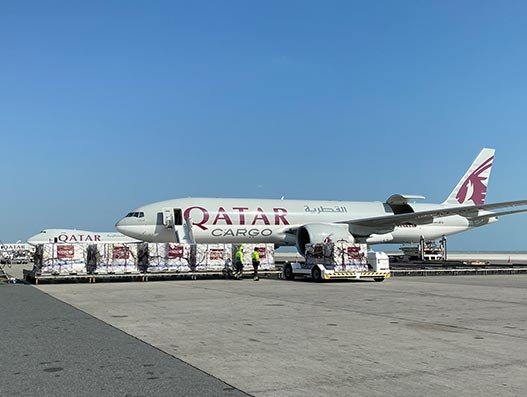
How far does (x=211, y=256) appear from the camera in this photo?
2622 centimetres

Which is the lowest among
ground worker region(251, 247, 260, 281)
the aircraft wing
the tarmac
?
the tarmac

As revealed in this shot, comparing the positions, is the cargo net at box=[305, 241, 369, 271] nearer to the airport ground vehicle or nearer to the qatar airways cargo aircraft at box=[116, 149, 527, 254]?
the airport ground vehicle

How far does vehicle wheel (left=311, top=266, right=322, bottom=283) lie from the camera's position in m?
22.9

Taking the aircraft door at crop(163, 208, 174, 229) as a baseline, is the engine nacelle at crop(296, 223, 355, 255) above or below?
below

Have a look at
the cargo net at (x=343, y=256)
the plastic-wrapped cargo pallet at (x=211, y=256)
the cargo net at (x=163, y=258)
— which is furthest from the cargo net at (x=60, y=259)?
the cargo net at (x=343, y=256)

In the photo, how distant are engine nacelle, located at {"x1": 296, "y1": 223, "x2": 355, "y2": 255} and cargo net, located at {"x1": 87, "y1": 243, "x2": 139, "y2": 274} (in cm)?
941

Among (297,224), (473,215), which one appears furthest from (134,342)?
(473,215)

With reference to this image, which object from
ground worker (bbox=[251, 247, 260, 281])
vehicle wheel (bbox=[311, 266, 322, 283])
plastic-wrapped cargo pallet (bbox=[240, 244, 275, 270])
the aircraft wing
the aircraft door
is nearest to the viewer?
vehicle wheel (bbox=[311, 266, 322, 283])

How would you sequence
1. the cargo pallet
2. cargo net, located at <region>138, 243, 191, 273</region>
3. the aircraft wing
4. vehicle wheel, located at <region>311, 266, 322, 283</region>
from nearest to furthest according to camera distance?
vehicle wheel, located at <region>311, 266, 322, 283</region>, the cargo pallet, cargo net, located at <region>138, 243, 191, 273</region>, the aircraft wing

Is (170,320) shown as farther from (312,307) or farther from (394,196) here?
(394,196)

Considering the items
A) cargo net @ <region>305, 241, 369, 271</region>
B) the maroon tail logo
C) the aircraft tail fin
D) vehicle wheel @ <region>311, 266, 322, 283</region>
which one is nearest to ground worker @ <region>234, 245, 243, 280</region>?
vehicle wheel @ <region>311, 266, 322, 283</region>

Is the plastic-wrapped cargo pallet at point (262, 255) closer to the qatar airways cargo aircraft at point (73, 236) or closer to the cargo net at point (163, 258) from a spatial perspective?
the cargo net at point (163, 258)

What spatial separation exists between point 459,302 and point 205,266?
13.9 meters

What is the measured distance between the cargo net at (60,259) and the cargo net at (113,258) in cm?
43
